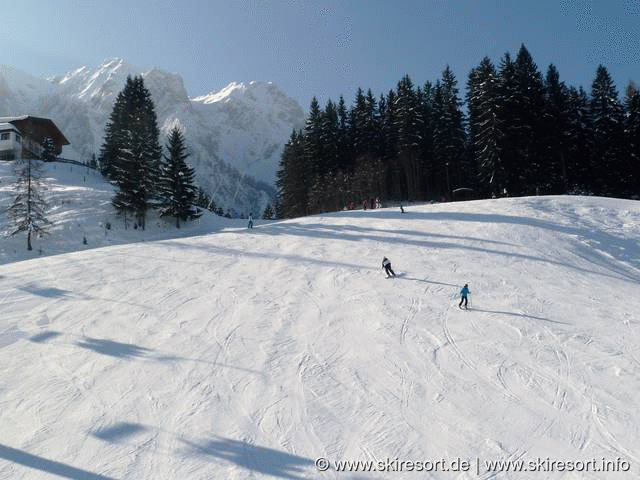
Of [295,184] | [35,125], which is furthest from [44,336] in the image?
[35,125]

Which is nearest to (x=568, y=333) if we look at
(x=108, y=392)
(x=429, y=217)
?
(x=108, y=392)

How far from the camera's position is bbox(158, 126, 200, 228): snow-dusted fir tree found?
40344mm

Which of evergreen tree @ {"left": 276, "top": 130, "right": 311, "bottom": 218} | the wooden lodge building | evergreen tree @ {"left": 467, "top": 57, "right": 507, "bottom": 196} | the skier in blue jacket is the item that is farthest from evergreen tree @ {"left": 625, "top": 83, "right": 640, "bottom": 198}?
the wooden lodge building

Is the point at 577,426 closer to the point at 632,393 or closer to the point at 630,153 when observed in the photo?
the point at 632,393

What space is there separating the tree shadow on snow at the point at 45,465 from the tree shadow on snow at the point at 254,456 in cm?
185

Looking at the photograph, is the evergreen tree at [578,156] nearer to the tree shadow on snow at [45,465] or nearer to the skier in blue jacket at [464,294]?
the skier in blue jacket at [464,294]

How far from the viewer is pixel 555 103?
48.5m

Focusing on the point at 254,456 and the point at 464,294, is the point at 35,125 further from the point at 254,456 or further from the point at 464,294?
the point at 254,456

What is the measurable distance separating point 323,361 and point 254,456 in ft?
13.2

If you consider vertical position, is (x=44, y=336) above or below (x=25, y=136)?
below

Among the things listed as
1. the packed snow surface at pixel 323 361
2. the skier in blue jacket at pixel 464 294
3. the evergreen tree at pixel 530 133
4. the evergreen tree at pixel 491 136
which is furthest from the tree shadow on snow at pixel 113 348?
the evergreen tree at pixel 530 133

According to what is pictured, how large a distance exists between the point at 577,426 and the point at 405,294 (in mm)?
8707

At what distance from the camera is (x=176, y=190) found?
4053 cm

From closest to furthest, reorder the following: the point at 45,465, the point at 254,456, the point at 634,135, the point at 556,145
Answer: the point at 45,465 → the point at 254,456 → the point at 634,135 → the point at 556,145
